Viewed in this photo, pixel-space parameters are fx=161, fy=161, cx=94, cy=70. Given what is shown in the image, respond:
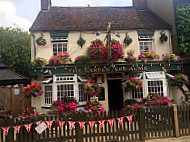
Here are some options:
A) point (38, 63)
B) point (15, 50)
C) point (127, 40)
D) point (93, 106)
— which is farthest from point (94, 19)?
point (15, 50)

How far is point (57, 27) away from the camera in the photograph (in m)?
11.7

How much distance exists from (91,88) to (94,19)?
19.8 feet

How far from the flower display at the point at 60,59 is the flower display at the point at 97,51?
56.9 inches

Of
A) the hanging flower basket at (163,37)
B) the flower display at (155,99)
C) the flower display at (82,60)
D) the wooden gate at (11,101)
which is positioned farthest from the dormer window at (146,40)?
the wooden gate at (11,101)

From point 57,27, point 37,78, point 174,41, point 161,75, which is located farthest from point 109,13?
point 37,78

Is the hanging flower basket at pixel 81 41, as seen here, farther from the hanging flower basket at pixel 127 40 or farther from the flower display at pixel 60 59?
the hanging flower basket at pixel 127 40

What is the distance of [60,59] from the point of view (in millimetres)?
10617

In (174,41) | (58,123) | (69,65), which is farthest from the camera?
(174,41)

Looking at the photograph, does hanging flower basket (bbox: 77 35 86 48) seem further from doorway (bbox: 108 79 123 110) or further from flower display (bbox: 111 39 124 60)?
doorway (bbox: 108 79 123 110)

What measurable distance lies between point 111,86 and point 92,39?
3.92 meters

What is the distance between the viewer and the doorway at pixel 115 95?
12.5 m

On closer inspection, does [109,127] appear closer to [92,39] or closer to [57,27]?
[92,39]

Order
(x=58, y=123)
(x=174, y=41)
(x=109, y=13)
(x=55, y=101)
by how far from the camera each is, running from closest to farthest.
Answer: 1. (x=58, y=123)
2. (x=55, y=101)
3. (x=174, y=41)
4. (x=109, y=13)

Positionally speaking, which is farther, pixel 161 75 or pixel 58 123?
pixel 161 75
